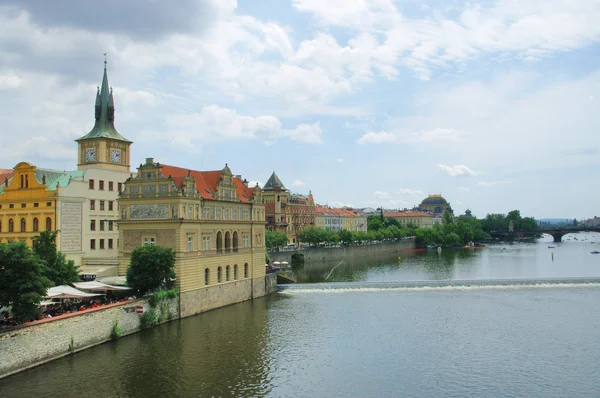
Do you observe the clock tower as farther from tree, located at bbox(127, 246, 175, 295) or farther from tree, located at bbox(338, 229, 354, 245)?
tree, located at bbox(338, 229, 354, 245)

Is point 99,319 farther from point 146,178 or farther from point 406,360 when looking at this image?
point 406,360

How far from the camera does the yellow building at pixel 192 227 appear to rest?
47938 mm

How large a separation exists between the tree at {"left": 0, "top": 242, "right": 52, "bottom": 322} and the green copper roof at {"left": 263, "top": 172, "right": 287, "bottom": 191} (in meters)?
108

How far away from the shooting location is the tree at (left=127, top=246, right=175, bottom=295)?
145ft

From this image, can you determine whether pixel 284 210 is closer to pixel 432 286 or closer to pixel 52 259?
pixel 432 286

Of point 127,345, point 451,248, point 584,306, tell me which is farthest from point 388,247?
point 127,345

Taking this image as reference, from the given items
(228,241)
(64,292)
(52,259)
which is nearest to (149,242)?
(52,259)

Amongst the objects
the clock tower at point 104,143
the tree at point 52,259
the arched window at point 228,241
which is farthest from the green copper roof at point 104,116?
the tree at point 52,259

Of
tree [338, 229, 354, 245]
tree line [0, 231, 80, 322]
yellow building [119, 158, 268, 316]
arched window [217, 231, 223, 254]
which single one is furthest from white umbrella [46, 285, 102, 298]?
tree [338, 229, 354, 245]

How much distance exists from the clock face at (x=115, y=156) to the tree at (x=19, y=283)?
3220 centimetres

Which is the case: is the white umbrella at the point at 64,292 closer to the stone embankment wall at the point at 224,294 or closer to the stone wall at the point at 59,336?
the stone wall at the point at 59,336

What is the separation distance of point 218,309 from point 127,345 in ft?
47.0

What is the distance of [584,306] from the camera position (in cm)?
5153

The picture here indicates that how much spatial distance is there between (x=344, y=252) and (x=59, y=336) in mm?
94844
